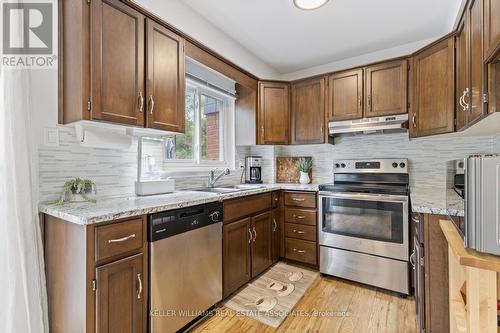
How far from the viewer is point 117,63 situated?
5.03 ft

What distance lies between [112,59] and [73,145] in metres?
0.62

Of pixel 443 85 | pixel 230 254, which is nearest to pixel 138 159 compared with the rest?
pixel 230 254

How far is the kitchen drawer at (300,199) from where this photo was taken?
2.64 metres

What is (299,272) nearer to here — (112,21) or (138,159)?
(138,159)

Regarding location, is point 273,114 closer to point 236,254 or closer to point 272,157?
point 272,157

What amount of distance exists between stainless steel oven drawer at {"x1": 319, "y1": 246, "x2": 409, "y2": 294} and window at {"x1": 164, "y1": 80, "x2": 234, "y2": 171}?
1.57 m

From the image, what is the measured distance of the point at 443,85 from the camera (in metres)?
2.03

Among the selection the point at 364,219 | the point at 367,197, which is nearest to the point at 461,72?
the point at 367,197

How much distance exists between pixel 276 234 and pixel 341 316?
1059mm

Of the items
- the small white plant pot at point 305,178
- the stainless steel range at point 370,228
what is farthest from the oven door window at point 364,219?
the small white plant pot at point 305,178

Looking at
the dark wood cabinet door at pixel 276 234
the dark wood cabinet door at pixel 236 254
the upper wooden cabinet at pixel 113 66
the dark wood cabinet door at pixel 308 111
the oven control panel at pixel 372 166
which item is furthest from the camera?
the dark wood cabinet door at pixel 308 111

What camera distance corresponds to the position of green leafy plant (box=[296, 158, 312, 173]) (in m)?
3.18

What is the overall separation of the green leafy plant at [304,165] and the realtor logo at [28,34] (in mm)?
2614

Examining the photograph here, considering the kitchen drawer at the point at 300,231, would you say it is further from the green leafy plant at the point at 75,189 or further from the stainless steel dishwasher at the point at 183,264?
the green leafy plant at the point at 75,189
